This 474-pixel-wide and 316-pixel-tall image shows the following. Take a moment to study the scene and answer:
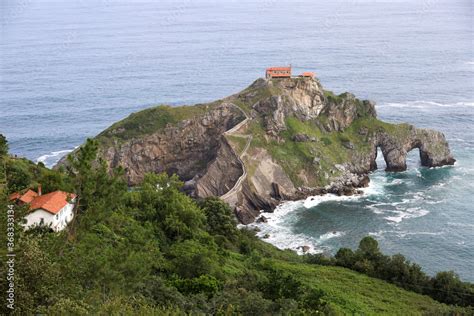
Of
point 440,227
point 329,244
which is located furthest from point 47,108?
point 440,227

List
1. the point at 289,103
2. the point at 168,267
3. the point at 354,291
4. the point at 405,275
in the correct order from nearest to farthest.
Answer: the point at 168,267 → the point at 354,291 → the point at 405,275 → the point at 289,103

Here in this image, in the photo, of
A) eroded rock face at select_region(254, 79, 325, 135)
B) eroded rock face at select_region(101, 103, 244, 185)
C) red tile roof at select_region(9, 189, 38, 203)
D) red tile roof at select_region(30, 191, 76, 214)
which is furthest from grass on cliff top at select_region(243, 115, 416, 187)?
red tile roof at select_region(30, 191, 76, 214)

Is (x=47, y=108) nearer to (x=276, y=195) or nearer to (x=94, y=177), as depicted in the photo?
(x=276, y=195)

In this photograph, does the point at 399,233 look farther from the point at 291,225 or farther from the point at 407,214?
the point at 291,225

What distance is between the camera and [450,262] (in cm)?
7200

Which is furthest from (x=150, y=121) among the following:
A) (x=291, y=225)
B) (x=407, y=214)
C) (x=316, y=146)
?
(x=407, y=214)

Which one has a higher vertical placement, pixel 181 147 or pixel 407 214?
pixel 181 147

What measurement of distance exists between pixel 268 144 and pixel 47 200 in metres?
62.5

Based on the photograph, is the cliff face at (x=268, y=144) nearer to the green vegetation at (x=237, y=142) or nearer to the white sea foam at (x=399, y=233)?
the green vegetation at (x=237, y=142)

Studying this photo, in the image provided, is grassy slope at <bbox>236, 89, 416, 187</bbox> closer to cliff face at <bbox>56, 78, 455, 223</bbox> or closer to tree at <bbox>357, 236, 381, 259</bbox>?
cliff face at <bbox>56, 78, 455, 223</bbox>

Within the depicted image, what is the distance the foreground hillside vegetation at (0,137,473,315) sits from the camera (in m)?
26.3

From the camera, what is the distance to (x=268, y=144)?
100 meters

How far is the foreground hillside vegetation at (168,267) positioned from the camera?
86.3ft

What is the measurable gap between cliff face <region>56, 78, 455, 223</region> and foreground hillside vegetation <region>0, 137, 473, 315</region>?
880 inches
